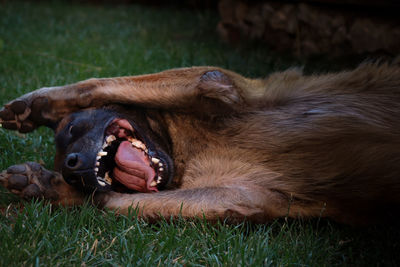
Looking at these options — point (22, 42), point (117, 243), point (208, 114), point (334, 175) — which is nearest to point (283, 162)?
point (334, 175)

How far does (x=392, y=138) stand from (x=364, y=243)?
666 mm

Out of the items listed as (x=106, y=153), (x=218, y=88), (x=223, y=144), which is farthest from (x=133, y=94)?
(x=223, y=144)

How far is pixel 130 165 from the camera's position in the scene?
2982 mm

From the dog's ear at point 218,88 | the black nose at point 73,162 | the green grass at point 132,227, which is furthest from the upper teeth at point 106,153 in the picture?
the dog's ear at point 218,88

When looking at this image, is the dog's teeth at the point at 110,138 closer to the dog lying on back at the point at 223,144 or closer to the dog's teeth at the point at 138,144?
the dog lying on back at the point at 223,144

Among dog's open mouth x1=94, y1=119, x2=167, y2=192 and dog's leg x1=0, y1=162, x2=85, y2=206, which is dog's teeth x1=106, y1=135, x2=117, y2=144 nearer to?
dog's open mouth x1=94, y1=119, x2=167, y2=192

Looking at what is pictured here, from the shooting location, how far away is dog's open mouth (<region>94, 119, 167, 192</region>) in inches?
118

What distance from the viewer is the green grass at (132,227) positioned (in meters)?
2.29

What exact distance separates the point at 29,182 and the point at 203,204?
1109 millimetres

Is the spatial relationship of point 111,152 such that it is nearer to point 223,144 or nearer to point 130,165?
point 130,165

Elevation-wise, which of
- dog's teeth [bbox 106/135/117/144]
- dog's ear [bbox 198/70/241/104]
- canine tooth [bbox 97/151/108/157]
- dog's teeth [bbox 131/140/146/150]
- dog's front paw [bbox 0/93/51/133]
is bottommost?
dog's teeth [bbox 131/140/146/150]

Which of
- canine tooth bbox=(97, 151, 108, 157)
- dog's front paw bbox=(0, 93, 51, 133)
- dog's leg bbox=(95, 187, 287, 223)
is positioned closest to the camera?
dog's leg bbox=(95, 187, 287, 223)

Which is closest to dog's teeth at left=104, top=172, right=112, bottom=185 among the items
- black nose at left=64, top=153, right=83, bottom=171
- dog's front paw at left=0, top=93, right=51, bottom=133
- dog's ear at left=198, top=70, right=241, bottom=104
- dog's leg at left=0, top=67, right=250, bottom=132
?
black nose at left=64, top=153, right=83, bottom=171

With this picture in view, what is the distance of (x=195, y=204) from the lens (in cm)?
273
